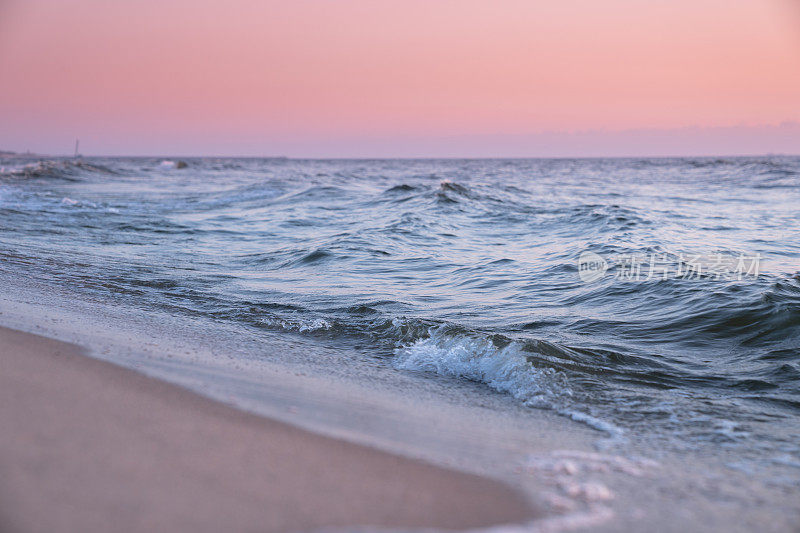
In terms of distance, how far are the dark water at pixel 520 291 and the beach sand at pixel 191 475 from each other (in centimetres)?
160

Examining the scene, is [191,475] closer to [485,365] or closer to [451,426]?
[451,426]

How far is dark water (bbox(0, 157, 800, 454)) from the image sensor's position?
12.8ft

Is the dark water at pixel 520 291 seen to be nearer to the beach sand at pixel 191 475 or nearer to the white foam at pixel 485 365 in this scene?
the white foam at pixel 485 365

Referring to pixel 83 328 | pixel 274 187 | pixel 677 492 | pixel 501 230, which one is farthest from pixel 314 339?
pixel 274 187

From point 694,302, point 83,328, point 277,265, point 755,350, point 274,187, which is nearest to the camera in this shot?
point 83,328

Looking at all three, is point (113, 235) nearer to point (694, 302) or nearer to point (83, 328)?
point (83, 328)

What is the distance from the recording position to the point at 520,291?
6938 mm

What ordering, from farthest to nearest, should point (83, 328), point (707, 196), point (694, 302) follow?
point (707, 196)
point (694, 302)
point (83, 328)

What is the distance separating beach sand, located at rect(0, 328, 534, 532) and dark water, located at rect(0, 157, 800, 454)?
1.60m

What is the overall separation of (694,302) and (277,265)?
17.8 feet

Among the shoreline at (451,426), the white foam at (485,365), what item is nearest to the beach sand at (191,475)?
the shoreline at (451,426)

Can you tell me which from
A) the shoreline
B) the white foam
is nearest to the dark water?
the white foam

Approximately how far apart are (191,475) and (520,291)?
17.4 feet

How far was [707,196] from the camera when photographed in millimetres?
21031
